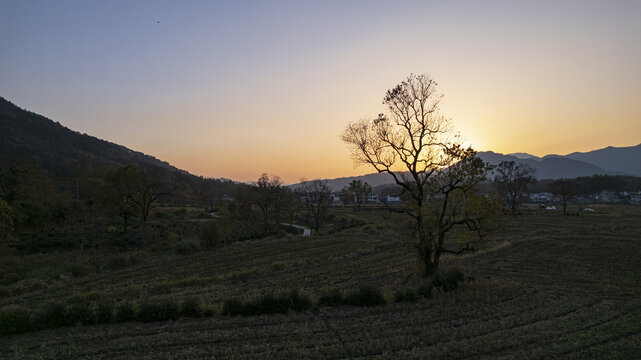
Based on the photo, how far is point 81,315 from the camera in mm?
12156

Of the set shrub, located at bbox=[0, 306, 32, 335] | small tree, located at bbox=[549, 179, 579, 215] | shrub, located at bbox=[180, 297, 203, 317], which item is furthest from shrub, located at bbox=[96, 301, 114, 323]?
small tree, located at bbox=[549, 179, 579, 215]

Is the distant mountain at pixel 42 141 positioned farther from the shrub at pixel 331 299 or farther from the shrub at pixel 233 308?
the shrub at pixel 331 299

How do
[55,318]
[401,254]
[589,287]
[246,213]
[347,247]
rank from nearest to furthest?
1. [55,318]
2. [589,287]
3. [401,254]
4. [347,247]
5. [246,213]

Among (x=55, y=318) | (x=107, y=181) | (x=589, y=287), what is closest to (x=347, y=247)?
(x=589, y=287)

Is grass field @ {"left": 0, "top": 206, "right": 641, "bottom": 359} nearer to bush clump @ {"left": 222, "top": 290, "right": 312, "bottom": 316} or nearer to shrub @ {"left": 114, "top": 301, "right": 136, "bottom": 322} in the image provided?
shrub @ {"left": 114, "top": 301, "right": 136, "bottom": 322}

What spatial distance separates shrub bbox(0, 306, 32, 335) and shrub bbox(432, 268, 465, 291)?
16885 millimetres

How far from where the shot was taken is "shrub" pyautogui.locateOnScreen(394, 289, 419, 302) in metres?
13.9

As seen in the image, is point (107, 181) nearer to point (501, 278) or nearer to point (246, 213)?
point (246, 213)

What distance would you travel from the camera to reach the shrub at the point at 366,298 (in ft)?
44.6

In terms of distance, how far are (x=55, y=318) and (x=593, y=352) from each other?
58.8ft

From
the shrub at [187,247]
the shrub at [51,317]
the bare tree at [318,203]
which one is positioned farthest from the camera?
the bare tree at [318,203]

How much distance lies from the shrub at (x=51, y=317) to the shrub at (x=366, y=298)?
36.9ft

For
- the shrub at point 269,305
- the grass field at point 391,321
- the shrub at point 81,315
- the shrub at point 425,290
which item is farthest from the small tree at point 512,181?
the shrub at point 81,315

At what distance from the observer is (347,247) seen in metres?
34.9
